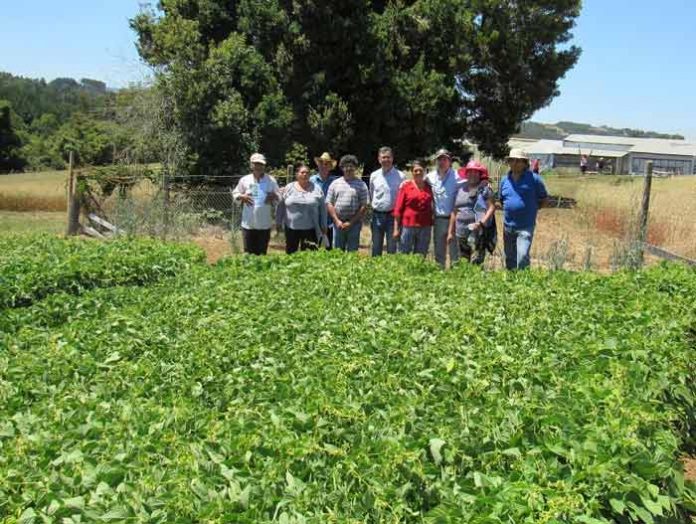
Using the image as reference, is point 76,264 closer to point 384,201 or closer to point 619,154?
point 384,201

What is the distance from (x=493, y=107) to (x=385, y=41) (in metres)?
6.95

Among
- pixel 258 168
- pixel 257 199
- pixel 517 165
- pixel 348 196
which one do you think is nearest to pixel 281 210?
pixel 257 199

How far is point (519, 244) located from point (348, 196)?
2207 millimetres

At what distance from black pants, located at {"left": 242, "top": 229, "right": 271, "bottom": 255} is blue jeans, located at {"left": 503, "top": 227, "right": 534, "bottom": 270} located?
9.85 ft

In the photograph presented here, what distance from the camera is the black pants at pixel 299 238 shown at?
30.4 ft

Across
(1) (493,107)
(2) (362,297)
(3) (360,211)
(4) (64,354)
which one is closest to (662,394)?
(2) (362,297)

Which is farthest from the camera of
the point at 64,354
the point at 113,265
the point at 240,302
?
the point at 113,265

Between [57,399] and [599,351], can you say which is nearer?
[57,399]

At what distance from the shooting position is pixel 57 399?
3.47 m

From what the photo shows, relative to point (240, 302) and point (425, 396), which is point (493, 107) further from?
point (425, 396)

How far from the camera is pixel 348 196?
30.0ft

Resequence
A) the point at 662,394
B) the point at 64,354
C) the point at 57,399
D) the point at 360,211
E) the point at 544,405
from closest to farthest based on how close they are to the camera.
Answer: the point at 544,405 → the point at 57,399 → the point at 662,394 → the point at 64,354 → the point at 360,211

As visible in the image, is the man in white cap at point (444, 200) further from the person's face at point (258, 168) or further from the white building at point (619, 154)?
the white building at point (619, 154)

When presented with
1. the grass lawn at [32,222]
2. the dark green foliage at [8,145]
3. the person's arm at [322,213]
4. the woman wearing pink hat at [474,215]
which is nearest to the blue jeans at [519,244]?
the woman wearing pink hat at [474,215]
